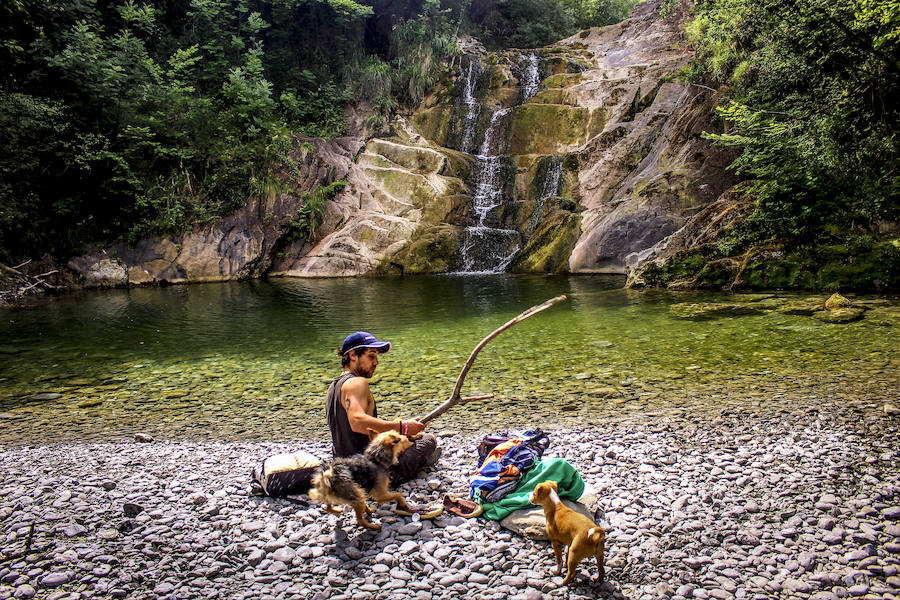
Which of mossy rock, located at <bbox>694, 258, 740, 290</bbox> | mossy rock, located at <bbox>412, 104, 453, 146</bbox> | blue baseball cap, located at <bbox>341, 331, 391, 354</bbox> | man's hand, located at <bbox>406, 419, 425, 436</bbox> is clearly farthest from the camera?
mossy rock, located at <bbox>412, 104, 453, 146</bbox>

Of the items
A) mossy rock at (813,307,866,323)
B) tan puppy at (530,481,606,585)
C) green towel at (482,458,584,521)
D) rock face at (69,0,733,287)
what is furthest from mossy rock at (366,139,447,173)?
tan puppy at (530,481,606,585)

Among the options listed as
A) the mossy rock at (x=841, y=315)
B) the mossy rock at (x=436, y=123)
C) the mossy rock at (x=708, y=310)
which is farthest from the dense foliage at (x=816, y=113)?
the mossy rock at (x=436, y=123)

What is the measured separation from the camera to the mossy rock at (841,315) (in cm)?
870

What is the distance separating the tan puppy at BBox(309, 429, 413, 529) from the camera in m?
3.34

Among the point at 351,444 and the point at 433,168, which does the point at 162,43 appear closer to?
the point at 433,168

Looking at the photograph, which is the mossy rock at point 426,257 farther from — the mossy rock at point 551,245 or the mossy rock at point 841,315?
the mossy rock at point 841,315

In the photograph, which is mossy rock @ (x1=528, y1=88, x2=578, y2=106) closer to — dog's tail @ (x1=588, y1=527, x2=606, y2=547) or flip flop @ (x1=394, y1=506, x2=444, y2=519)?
flip flop @ (x1=394, y1=506, x2=444, y2=519)

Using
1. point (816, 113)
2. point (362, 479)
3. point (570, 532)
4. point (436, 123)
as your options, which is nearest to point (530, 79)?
point (436, 123)

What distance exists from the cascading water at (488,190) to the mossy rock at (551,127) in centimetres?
102

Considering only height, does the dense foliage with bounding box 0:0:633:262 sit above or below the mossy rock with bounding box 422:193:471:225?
above

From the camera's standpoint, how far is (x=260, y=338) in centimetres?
1036

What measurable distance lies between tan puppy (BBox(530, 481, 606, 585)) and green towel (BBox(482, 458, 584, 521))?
46 cm

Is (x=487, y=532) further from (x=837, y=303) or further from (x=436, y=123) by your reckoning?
(x=436, y=123)

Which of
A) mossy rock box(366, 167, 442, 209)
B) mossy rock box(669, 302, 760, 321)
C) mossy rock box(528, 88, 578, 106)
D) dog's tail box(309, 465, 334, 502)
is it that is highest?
mossy rock box(528, 88, 578, 106)
